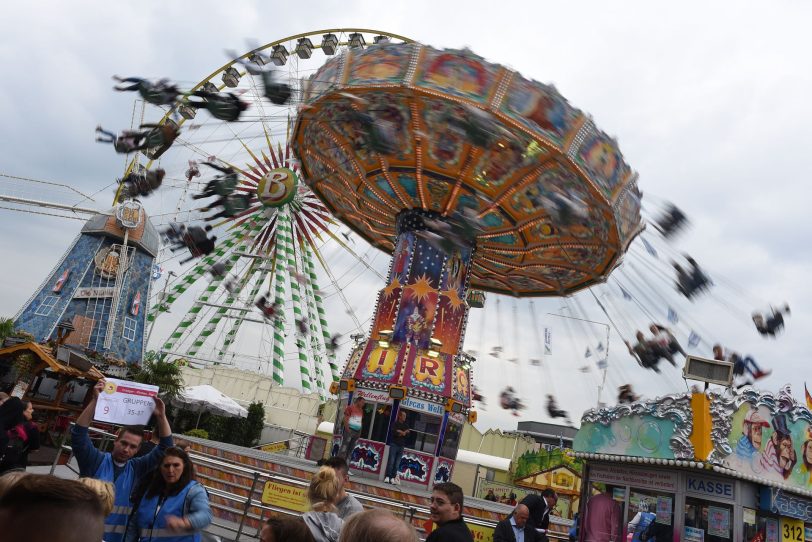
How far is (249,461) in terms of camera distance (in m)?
13.3

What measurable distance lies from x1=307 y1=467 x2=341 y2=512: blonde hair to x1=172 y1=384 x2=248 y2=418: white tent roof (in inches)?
857

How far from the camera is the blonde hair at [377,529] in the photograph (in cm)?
202

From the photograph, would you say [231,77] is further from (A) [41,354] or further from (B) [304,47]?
(A) [41,354]

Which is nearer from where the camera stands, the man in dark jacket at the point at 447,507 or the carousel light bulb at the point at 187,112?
the man in dark jacket at the point at 447,507

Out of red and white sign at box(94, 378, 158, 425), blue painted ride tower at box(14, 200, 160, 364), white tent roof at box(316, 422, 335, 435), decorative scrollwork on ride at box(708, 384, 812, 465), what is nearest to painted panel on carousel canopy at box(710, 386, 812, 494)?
decorative scrollwork on ride at box(708, 384, 812, 465)

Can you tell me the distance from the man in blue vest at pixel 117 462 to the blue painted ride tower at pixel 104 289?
1389 inches

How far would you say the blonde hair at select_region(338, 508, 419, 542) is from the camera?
2018 millimetres

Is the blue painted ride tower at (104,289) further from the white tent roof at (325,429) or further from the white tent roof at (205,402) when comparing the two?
the white tent roof at (325,429)

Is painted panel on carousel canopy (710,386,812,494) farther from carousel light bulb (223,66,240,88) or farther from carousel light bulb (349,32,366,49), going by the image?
carousel light bulb (223,66,240,88)

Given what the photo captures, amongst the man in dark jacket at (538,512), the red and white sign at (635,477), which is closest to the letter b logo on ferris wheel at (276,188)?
the red and white sign at (635,477)

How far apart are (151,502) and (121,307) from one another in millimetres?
38725

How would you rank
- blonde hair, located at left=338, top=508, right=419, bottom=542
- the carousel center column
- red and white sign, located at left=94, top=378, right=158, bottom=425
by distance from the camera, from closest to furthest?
blonde hair, located at left=338, top=508, right=419, bottom=542, red and white sign, located at left=94, top=378, right=158, bottom=425, the carousel center column

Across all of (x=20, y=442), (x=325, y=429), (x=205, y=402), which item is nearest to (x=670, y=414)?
(x=20, y=442)

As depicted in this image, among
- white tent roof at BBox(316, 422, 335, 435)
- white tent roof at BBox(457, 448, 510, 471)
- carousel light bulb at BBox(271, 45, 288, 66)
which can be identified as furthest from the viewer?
white tent roof at BBox(457, 448, 510, 471)
